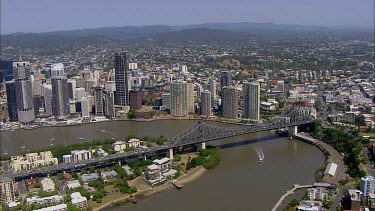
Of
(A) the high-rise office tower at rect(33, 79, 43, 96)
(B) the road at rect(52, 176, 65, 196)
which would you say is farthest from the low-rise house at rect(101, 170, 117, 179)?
(A) the high-rise office tower at rect(33, 79, 43, 96)

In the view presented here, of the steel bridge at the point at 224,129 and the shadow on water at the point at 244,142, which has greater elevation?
the steel bridge at the point at 224,129

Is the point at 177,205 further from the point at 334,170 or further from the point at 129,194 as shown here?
the point at 334,170

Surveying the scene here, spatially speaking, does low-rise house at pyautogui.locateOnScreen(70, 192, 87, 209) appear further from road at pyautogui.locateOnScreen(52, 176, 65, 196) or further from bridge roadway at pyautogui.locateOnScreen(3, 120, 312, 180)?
bridge roadway at pyautogui.locateOnScreen(3, 120, 312, 180)

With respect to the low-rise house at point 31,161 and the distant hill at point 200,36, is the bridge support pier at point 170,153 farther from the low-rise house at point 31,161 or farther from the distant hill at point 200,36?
the distant hill at point 200,36

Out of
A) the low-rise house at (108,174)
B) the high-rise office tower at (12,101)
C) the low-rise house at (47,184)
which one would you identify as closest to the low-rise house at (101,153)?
the low-rise house at (108,174)

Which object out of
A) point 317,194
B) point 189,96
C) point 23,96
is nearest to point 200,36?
point 189,96

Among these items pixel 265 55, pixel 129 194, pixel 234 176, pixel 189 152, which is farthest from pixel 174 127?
pixel 265 55

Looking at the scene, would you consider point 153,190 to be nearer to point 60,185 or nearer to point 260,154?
point 60,185
